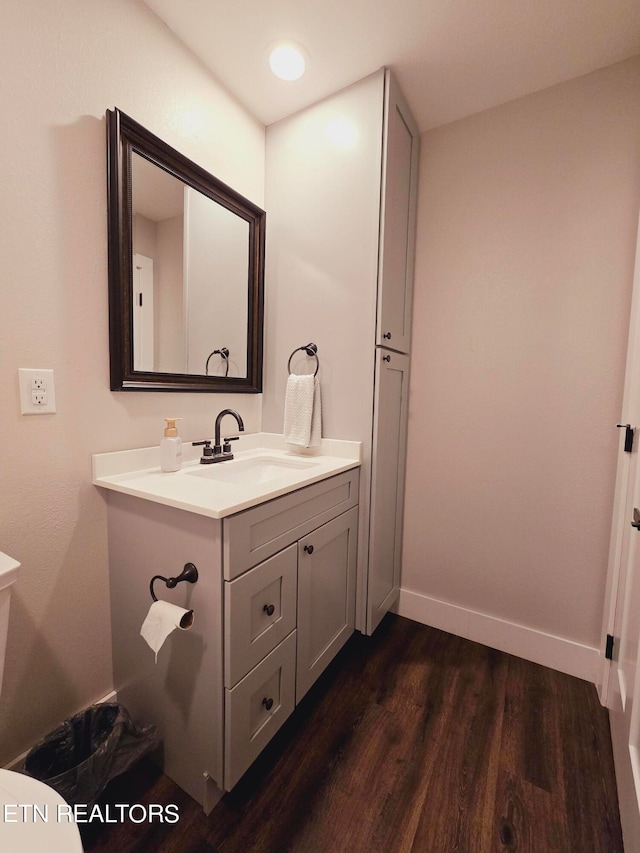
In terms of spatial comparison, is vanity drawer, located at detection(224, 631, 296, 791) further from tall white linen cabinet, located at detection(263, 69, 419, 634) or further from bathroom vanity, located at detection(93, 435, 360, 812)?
tall white linen cabinet, located at detection(263, 69, 419, 634)

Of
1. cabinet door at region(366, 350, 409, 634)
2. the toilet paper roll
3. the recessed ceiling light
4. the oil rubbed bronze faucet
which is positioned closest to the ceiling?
the recessed ceiling light

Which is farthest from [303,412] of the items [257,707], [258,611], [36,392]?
[257,707]

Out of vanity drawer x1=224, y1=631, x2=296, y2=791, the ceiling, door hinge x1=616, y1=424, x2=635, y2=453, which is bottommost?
vanity drawer x1=224, y1=631, x2=296, y2=791

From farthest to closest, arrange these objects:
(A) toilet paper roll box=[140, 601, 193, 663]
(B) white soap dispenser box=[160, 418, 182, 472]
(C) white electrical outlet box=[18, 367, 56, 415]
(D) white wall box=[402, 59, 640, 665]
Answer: (D) white wall box=[402, 59, 640, 665], (B) white soap dispenser box=[160, 418, 182, 472], (C) white electrical outlet box=[18, 367, 56, 415], (A) toilet paper roll box=[140, 601, 193, 663]

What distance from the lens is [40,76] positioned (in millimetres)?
1004

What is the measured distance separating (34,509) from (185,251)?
41.0 inches

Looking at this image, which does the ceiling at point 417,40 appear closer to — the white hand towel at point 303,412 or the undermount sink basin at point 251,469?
the white hand towel at point 303,412

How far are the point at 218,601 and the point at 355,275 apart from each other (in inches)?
50.8

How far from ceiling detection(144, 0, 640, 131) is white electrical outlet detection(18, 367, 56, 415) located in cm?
129

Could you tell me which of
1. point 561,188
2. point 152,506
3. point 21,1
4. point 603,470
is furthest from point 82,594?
point 561,188

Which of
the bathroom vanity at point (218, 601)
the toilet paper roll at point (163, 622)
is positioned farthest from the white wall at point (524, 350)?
the toilet paper roll at point (163, 622)

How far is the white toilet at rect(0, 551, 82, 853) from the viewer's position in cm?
55

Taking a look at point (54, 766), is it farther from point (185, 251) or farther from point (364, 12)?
point (364, 12)

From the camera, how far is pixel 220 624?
0.94 meters
